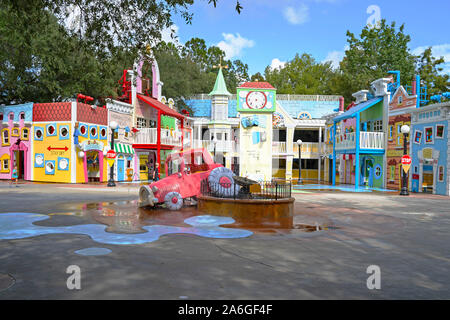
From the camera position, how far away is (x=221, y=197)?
1390 cm

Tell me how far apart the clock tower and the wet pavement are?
369 inches

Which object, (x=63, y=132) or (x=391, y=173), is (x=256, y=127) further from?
(x=63, y=132)

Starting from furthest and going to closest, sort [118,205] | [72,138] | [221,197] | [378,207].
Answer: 1. [72,138]
2. [378,207]
3. [118,205]
4. [221,197]

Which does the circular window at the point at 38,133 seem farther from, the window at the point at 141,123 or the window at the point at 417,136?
the window at the point at 417,136

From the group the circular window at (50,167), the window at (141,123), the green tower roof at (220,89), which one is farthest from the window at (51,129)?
the green tower roof at (220,89)

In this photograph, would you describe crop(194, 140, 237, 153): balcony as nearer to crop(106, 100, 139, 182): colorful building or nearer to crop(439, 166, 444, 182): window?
crop(106, 100, 139, 182): colorful building

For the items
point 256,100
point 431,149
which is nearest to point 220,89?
point 256,100

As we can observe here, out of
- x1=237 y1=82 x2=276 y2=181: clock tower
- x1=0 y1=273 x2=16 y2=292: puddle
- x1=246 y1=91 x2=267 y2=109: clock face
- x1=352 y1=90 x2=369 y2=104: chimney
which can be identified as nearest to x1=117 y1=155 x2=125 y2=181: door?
x1=237 y1=82 x2=276 y2=181: clock tower

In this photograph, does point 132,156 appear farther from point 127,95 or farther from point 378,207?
point 378,207

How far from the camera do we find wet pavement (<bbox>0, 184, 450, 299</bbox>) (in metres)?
5.61

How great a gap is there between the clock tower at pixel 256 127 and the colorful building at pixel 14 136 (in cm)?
1672
